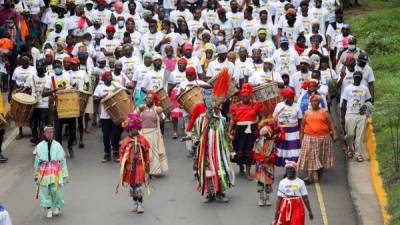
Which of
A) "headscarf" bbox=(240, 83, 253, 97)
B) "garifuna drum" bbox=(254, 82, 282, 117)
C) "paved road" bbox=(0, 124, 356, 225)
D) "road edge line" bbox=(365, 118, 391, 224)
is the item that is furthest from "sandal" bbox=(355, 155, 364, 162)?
"headscarf" bbox=(240, 83, 253, 97)

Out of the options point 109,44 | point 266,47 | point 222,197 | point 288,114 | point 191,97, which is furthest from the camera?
point 109,44

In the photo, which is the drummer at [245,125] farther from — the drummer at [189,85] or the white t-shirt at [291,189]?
the white t-shirt at [291,189]

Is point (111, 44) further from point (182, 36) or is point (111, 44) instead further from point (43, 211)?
point (43, 211)

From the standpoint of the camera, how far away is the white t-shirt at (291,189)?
55.7 ft

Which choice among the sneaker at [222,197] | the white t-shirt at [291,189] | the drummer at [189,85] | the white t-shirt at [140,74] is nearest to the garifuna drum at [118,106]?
the drummer at [189,85]

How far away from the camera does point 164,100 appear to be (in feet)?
74.7

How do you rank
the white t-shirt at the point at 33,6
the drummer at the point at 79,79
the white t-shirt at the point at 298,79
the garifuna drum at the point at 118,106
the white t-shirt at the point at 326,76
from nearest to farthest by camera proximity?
1. the garifuna drum at the point at 118,106
2. the white t-shirt at the point at 298,79
3. the white t-shirt at the point at 326,76
4. the drummer at the point at 79,79
5. the white t-shirt at the point at 33,6

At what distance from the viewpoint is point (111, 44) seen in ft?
88.4

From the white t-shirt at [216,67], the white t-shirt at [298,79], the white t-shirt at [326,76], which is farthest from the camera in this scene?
the white t-shirt at [216,67]

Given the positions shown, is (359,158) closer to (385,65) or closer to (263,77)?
(263,77)

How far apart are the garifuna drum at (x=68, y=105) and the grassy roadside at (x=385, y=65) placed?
571 centimetres

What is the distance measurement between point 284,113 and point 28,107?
205 inches

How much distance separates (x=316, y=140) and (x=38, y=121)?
20.1 ft

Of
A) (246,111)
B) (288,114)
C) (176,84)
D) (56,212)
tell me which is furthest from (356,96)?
(56,212)
